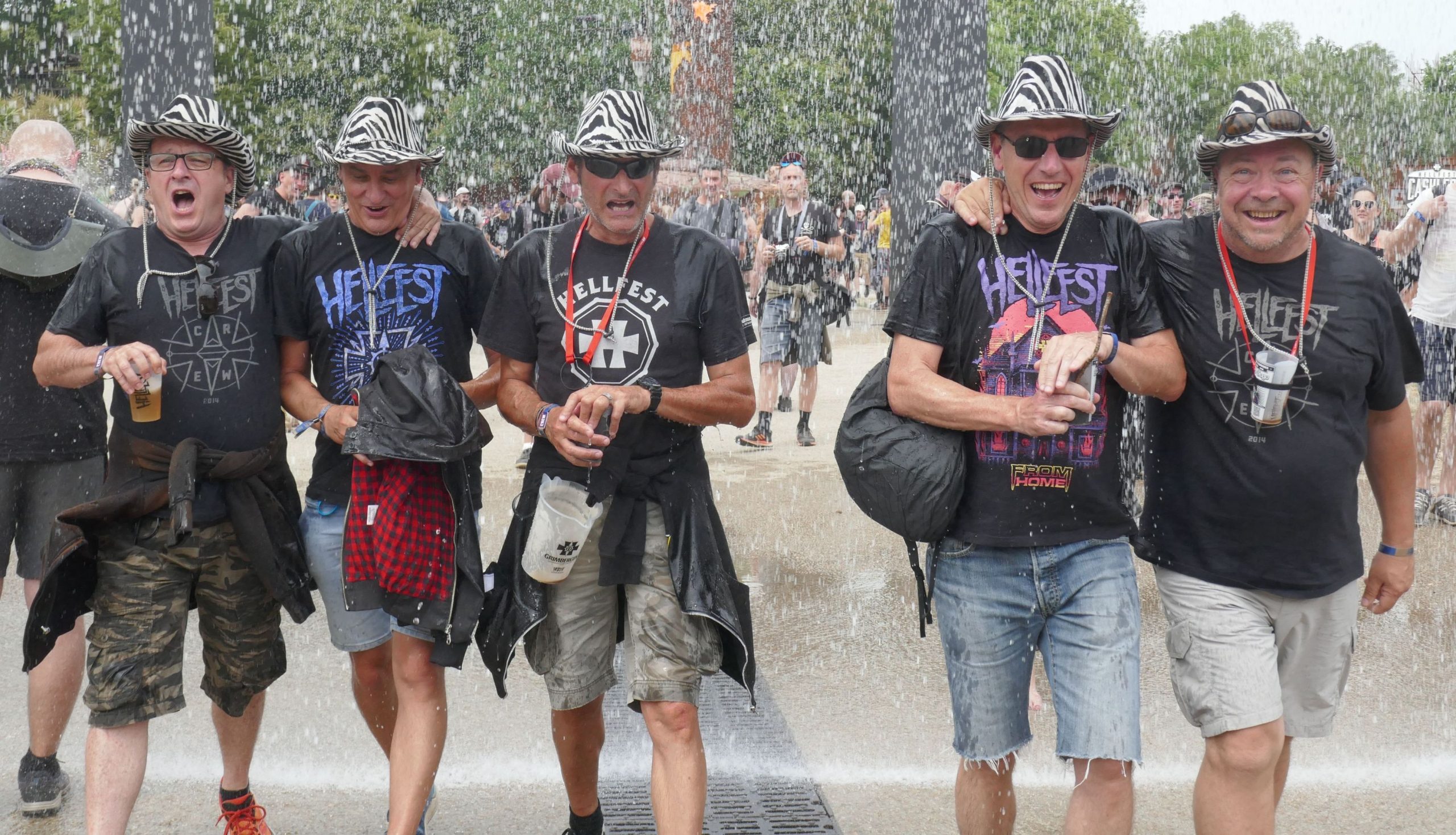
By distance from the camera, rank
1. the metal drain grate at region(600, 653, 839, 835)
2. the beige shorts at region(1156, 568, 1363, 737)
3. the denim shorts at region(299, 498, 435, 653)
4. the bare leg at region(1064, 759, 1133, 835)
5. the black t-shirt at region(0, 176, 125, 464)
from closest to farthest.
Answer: the bare leg at region(1064, 759, 1133, 835) → the beige shorts at region(1156, 568, 1363, 737) → the denim shorts at region(299, 498, 435, 653) → the metal drain grate at region(600, 653, 839, 835) → the black t-shirt at region(0, 176, 125, 464)

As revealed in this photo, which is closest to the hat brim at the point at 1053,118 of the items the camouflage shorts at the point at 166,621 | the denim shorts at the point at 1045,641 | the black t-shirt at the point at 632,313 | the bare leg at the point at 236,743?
the black t-shirt at the point at 632,313

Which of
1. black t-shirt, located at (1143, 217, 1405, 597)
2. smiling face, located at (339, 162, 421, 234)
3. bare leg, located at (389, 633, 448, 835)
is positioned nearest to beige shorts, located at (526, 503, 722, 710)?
bare leg, located at (389, 633, 448, 835)

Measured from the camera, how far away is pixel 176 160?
3773 mm

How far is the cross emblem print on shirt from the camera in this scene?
11.8 ft

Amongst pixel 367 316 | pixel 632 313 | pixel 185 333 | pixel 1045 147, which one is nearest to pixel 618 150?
pixel 632 313

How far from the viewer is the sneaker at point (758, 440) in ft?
33.0

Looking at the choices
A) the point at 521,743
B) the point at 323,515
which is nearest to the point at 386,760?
the point at 521,743

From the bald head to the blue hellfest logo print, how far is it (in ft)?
4.20

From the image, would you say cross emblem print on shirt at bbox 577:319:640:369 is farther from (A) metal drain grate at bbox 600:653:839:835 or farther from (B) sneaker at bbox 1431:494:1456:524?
(B) sneaker at bbox 1431:494:1456:524

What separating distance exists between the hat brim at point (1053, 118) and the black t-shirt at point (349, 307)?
1.52 metres

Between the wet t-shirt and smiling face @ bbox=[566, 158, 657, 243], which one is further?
the wet t-shirt

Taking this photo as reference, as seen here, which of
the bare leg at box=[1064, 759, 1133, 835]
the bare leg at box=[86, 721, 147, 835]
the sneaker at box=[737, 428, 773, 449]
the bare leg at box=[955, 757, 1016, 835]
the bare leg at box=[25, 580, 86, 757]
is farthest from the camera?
the sneaker at box=[737, 428, 773, 449]

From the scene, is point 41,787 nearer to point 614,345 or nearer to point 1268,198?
point 614,345

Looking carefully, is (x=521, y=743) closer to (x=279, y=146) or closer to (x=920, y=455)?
(x=920, y=455)
